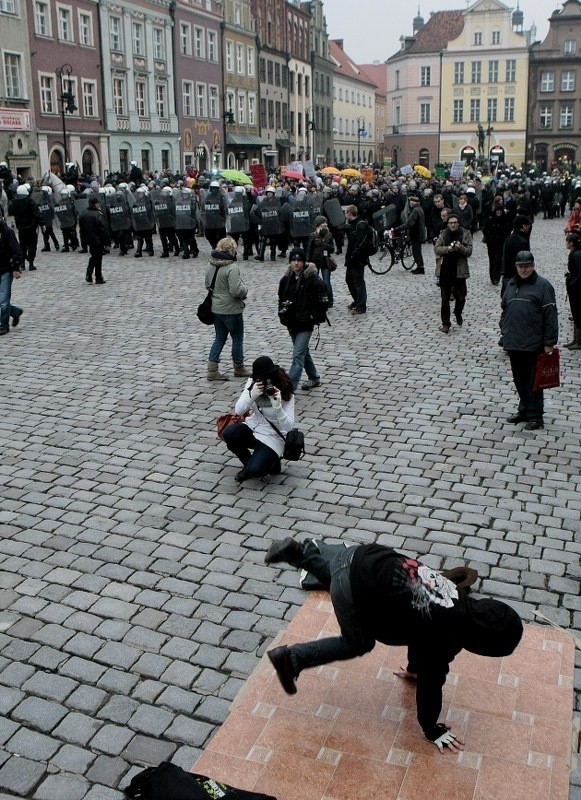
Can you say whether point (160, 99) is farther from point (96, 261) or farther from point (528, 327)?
point (528, 327)

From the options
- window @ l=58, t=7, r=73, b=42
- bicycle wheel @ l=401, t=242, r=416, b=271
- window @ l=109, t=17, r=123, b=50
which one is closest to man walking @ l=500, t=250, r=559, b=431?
bicycle wheel @ l=401, t=242, r=416, b=271

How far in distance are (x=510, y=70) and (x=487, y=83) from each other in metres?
2.58

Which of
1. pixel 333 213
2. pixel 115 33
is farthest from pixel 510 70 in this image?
pixel 333 213

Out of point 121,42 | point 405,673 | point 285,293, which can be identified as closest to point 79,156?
point 121,42

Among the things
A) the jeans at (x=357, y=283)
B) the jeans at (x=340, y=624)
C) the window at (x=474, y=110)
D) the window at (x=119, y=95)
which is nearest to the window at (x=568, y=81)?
the window at (x=474, y=110)

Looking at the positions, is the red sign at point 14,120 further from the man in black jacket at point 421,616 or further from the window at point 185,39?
the man in black jacket at point 421,616

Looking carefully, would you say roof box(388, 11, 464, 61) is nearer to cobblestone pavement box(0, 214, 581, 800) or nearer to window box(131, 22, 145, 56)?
window box(131, 22, 145, 56)

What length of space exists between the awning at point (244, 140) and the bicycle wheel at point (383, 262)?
4344cm

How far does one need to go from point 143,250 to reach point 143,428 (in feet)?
54.2

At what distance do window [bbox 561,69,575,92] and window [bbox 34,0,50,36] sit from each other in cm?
5904

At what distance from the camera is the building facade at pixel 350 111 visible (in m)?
94.4

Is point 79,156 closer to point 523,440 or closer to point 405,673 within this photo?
point 523,440

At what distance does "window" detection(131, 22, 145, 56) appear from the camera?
48938 millimetres

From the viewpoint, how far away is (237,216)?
71.9 ft
